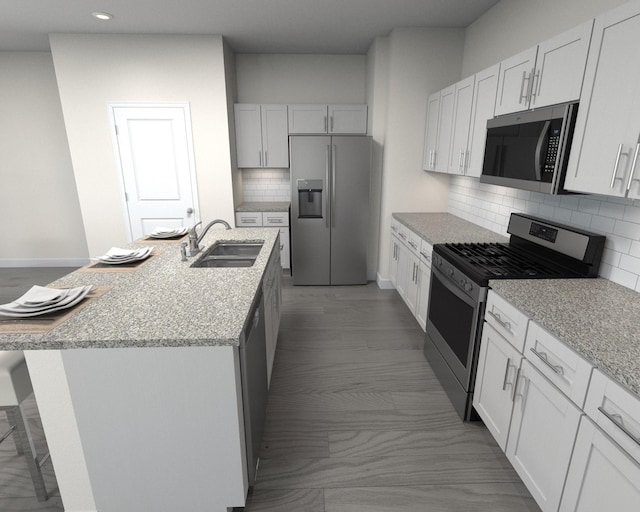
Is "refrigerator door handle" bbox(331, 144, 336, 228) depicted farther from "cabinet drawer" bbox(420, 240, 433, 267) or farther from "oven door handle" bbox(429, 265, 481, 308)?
"oven door handle" bbox(429, 265, 481, 308)

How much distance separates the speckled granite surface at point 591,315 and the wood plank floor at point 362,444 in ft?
2.93

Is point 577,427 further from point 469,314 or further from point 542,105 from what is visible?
point 542,105

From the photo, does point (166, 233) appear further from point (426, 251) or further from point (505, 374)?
point (505, 374)

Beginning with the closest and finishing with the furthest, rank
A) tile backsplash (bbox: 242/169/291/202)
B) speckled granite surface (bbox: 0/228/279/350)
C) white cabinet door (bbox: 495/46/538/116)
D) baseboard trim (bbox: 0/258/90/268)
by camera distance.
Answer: speckled granite surface (bbox: 0/228/279/350) → white cabinet door (bbox: 495/46/538/116) → tile backsplash (bbox: 242/169/291/202) → baseboard trim (bbox: 0/258/90/268)

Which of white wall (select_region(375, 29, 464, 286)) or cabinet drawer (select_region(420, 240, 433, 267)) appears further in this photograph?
white wall (select_region(375, 29, 464, 286))

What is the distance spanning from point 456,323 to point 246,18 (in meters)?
3.22

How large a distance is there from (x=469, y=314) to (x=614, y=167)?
944 mm

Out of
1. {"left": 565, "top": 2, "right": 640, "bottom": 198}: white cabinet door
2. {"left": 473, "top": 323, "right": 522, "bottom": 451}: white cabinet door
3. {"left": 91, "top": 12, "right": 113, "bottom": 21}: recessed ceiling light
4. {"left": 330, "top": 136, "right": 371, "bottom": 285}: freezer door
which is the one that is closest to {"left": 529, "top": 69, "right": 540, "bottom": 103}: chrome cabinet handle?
{"left": 565, "top": 2, "right": 640, "bottom": 198}: white cabinet door

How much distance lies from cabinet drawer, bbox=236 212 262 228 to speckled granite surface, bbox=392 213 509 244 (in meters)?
1.66

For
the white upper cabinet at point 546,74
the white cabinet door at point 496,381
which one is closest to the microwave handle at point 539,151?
the white upper cabinet at point 546,74

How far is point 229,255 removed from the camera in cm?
263

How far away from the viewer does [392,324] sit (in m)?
3.36

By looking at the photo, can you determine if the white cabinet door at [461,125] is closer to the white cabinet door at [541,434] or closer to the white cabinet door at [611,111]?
the white cabinet door at [611,111]

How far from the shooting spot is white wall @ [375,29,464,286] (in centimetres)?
360
